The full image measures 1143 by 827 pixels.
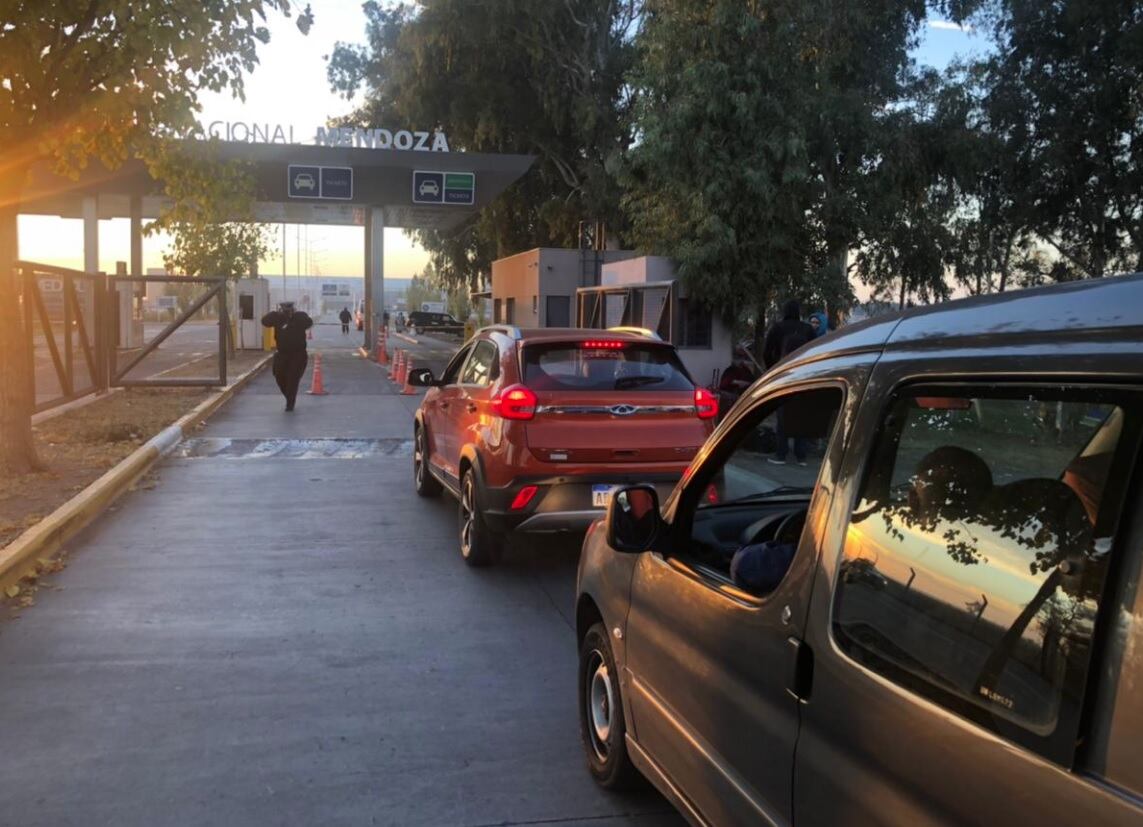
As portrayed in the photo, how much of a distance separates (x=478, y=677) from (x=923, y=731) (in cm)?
331

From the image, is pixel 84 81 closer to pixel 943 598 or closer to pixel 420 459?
pixel 420 459

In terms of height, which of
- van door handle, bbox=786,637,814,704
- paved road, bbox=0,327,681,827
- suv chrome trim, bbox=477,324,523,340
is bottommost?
paved road, bbox=0,327,681,827

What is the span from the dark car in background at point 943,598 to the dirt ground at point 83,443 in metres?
6.09

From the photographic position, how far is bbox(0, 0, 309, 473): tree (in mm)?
8610

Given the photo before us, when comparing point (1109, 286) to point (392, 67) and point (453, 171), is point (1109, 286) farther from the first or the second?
point (392, 67)

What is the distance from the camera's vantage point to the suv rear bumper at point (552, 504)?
253 inches

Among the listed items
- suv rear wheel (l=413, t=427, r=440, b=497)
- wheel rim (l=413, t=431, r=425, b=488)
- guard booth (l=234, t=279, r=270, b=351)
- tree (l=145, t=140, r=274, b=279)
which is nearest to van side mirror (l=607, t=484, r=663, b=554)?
suv rear wheel (l=413, t=427, r=440, b=497)

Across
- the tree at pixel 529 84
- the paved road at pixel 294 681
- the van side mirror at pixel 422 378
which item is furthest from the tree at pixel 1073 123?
the paved road at pixel 294 681

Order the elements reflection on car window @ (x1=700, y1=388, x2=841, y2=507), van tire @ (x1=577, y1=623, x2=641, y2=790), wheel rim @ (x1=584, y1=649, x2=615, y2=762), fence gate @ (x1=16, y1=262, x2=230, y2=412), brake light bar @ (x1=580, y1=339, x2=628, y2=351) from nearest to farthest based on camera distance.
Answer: van tire @ (x1=577, y1=623, x2=641, y2=790)
wheel rim @ (x1=584, y1=649, x2=615, y2=762)
brake light bar @ (x1=580, y1=339, x2=628, y2=351)
reflection on car window @ (x1=700, y1=388, x2=841, y2=507)
fence gate @ (x1=16, y1=262, x2=230, y2=412)

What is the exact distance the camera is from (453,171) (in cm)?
2869

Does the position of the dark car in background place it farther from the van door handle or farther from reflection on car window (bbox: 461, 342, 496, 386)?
reflection on car window (bbox: 461, 342, 496, 386)

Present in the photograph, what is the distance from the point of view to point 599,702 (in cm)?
388

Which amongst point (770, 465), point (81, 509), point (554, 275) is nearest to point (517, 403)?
point (81, 509)

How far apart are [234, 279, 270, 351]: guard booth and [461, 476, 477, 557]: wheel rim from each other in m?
29.0
